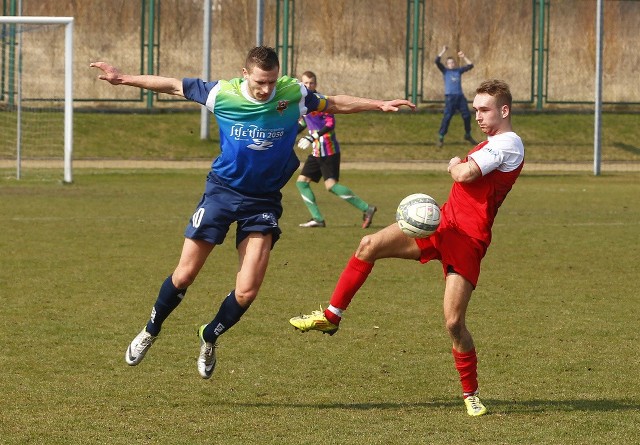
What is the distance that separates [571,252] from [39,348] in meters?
7.76

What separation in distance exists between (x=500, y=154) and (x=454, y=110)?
2623 cm

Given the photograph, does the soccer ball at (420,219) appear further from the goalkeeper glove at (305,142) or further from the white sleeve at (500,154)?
the goalkeeper glove at (305,142)

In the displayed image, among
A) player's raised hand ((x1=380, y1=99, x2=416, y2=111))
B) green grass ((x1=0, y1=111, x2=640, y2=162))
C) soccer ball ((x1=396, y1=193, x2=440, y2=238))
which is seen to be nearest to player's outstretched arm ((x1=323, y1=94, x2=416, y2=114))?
player's raised hand ((x1=380, y1=99, x2=416, y2=111))

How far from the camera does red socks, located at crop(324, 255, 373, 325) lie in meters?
7.26

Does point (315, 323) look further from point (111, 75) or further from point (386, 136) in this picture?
point (386, 136)

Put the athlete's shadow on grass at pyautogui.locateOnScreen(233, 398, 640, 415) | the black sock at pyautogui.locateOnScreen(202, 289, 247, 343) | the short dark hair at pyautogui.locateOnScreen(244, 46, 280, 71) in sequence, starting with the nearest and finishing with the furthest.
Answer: the athlete's shadow on grass at pyautogui.locateOnScreen(233, 398, 640, 415) < the short dark hair at pyautogui.locateOnScreen(244, 46, 280, 71) < the black sock at pyautogui.locateOnScreen(202, 289, 247, 343)

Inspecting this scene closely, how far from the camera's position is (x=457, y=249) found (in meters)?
6.91

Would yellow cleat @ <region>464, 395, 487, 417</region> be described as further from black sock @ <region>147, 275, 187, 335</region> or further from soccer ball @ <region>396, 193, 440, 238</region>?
black sock @ <region>147, 275, 187, 335</region>

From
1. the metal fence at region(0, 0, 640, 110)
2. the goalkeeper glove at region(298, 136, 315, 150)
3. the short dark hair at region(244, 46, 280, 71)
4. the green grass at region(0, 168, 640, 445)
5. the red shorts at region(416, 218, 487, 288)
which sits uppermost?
the metal fence at region(0, 0, 640, 110)

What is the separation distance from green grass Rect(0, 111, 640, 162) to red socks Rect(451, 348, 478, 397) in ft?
79.3

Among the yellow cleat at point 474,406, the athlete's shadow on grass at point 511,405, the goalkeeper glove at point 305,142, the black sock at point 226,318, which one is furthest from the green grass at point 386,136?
the yellow cleat at point 474,406

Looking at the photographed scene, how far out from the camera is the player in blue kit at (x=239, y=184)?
7398 millimetres

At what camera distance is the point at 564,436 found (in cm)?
636

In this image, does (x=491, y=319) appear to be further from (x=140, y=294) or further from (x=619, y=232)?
(x=619, y=232)
